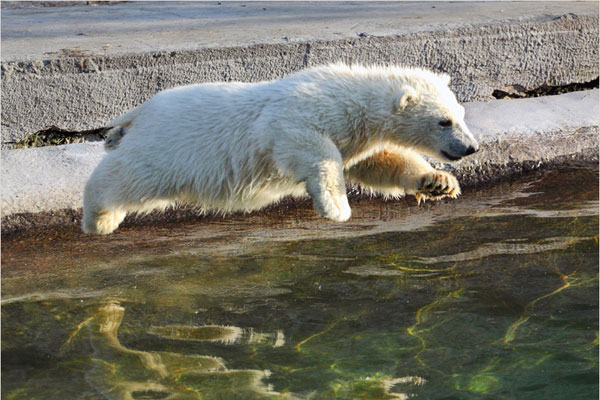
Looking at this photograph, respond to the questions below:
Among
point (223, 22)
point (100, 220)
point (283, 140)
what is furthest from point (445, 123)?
point (223, 22)

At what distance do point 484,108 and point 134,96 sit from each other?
227 cm

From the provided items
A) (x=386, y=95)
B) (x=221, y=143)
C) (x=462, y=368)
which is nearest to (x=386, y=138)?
(x=386, y=95)

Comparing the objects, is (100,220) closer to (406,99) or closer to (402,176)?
(402,176)

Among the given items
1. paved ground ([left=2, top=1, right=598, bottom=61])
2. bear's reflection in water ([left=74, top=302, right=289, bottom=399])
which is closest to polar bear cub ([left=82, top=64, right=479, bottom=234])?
bear's reflection in water ([left=74, top=302, right=289, bottom=399])

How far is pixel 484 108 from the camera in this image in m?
5.34

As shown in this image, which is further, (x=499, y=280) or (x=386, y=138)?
(x=499, y=280)

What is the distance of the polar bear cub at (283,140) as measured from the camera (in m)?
3.18

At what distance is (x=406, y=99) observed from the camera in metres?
3.22

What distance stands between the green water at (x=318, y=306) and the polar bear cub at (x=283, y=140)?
43cm

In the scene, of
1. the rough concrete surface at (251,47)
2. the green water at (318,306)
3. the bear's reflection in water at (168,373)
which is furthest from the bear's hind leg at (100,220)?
the rough concrete surface at (251,47)

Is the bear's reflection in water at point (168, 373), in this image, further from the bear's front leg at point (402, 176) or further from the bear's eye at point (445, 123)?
the bear's eye at point (445, 123)

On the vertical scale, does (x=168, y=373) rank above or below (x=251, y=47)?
below

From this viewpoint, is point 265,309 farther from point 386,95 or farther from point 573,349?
point 573,349

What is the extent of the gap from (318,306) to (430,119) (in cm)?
90
